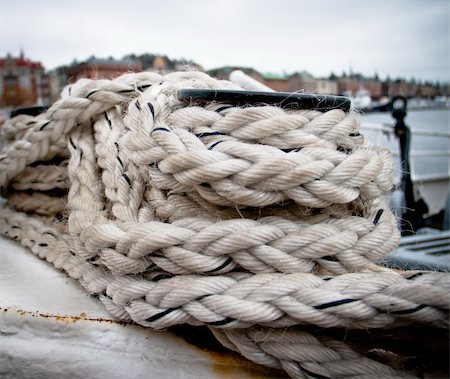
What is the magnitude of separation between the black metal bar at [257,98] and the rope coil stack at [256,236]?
0.05 feet

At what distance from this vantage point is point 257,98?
672mm

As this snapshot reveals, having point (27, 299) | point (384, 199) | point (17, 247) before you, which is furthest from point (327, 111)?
point (17, 247)

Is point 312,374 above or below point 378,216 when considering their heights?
below

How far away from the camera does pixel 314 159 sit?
0.64 m

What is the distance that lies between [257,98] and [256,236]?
217mm

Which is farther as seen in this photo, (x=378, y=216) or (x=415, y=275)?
(x=378, y=216)

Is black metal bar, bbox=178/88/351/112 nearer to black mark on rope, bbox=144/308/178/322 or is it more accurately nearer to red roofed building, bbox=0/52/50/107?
black mark on rope, bbox=144/308/178/322

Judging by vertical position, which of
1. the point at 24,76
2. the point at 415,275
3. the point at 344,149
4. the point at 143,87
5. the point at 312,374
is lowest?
the point at 312,374

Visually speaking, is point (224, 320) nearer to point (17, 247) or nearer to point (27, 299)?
point (27, 299)

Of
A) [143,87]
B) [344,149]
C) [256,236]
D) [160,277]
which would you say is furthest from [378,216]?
[143,87]

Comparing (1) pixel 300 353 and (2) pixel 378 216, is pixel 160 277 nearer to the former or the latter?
(1) pixel 300 353

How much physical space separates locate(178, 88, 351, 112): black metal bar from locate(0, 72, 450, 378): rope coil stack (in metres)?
0.01

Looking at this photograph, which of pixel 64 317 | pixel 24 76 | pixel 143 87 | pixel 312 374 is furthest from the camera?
pixel 24 76

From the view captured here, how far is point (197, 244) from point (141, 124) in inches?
9.2
